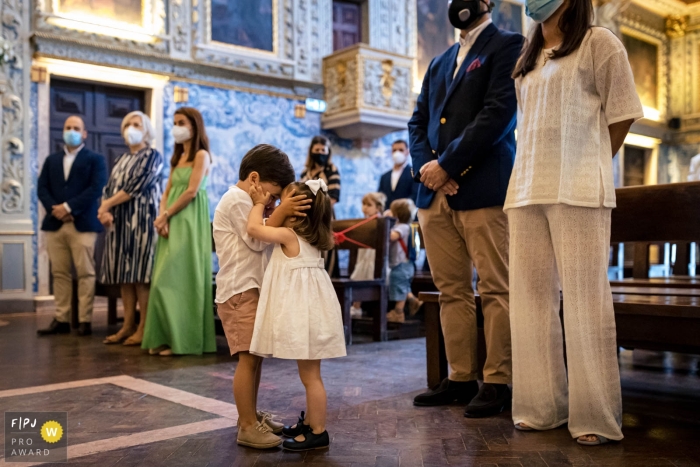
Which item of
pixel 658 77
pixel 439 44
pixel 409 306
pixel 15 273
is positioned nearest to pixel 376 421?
pixel 409 306

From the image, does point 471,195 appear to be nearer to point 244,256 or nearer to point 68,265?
point 244,256

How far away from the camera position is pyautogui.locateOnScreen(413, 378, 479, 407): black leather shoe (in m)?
3.35

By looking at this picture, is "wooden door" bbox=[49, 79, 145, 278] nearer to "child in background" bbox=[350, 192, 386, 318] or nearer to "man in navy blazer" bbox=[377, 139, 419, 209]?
"man in navy blazer" bbox=[377, 139, 419, 209]

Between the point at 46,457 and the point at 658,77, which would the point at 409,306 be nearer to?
the point at 46,457

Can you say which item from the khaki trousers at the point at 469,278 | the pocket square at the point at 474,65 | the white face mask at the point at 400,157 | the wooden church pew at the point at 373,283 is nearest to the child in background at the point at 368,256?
the wooden church pew at the point at 373,283

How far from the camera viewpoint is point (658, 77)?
19250mm

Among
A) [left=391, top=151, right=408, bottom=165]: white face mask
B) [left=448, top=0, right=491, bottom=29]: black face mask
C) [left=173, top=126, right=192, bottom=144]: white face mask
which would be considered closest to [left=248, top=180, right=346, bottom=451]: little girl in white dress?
[left=448, top=0, right=491, bottom=29]: black face mask

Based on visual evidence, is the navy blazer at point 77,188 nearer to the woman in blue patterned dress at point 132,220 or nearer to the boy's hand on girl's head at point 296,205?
the woman in blue patterned dress at point 132,220

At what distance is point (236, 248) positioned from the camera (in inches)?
112

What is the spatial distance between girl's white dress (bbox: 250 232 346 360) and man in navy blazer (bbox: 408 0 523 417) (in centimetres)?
88

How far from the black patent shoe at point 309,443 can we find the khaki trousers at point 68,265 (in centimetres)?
423

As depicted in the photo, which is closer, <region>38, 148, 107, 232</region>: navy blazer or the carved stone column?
<region>38, 148, 107, 232</region>: navy blazer

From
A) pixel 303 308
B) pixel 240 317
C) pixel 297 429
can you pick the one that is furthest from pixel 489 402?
pixel 240 317

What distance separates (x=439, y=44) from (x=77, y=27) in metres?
6.80
